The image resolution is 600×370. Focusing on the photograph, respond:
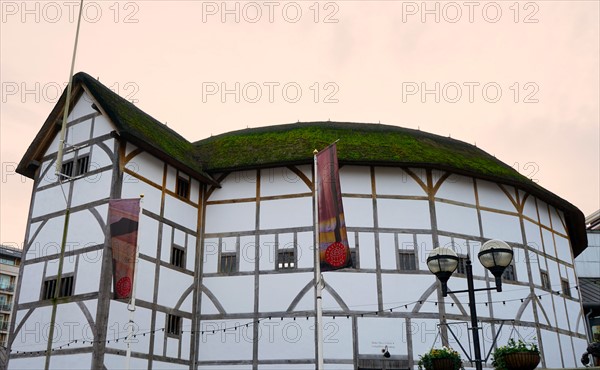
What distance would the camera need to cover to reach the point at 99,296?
63.0ft

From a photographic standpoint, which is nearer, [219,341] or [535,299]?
[219,341]

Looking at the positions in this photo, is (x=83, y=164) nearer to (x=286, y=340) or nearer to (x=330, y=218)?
(x=286, y=340)

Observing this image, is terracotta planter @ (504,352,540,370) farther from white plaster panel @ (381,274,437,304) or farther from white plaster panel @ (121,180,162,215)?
white plaster panel @ (121,180,162,215)

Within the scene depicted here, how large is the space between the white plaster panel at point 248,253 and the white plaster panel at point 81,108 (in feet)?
25.4

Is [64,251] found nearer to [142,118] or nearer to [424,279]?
[142,118]

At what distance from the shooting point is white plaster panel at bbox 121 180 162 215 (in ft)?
69.7

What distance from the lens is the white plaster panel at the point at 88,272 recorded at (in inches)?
772

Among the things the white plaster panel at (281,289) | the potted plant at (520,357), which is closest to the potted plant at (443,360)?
the potted plant at (520,357)

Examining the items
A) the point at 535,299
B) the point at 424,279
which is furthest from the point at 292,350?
the point at 535,299

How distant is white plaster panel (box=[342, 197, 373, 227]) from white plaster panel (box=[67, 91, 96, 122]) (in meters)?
10.5

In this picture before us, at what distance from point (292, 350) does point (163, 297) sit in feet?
16.6

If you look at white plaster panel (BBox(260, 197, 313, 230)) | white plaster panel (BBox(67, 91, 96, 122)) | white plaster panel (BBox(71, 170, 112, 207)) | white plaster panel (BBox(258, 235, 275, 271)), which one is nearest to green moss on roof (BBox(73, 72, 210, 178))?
white plaster panel (BBox(67, 91, 96, 122))

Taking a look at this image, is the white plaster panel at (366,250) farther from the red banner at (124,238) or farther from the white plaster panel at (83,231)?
the white plaster panel at (83,231)

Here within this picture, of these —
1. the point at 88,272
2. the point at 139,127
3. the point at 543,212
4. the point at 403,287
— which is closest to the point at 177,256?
the point at 88,272
